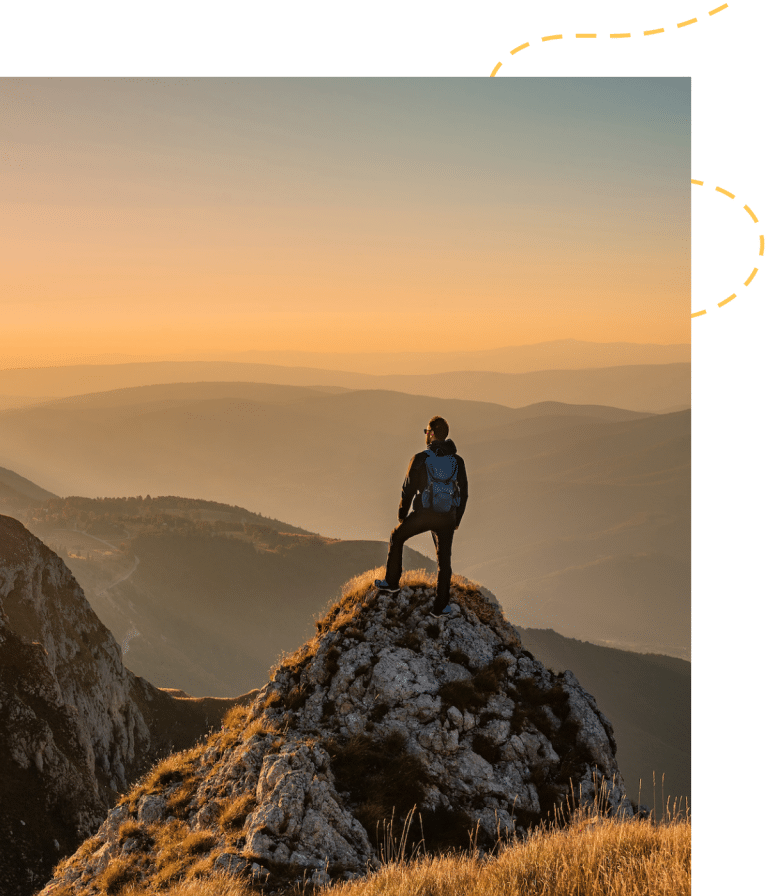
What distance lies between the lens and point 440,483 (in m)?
11.2

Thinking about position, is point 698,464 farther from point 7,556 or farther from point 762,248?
point 7,556

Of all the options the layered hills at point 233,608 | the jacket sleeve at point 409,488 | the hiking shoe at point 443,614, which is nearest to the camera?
the jacket sleeve at point 409,488

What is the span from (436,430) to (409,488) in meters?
1.05

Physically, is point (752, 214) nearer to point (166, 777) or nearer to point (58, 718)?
point (166, 777)

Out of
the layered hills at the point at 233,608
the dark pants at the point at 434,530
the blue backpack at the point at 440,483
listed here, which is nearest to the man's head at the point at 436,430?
the blue backpack at the point at 440,483

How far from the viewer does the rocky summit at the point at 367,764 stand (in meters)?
9.45

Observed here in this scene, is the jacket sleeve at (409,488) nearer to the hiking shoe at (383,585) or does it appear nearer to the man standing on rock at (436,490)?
the man standing on rock at (436,490)

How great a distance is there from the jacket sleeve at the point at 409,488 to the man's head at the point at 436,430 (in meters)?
0.43

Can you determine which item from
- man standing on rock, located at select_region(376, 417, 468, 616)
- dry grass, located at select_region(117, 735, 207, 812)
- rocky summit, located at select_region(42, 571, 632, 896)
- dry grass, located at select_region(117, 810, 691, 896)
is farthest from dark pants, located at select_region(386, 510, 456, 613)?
dry grass, located at select_region(117, 735, 207, 812)

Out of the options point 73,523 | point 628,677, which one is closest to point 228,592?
point 73,523

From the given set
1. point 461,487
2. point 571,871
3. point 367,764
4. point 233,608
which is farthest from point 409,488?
point 233,608

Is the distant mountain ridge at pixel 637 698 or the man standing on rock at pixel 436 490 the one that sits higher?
the man standing on rock at pixel 436 490

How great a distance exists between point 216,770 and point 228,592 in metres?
115

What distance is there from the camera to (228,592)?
122062 mm
